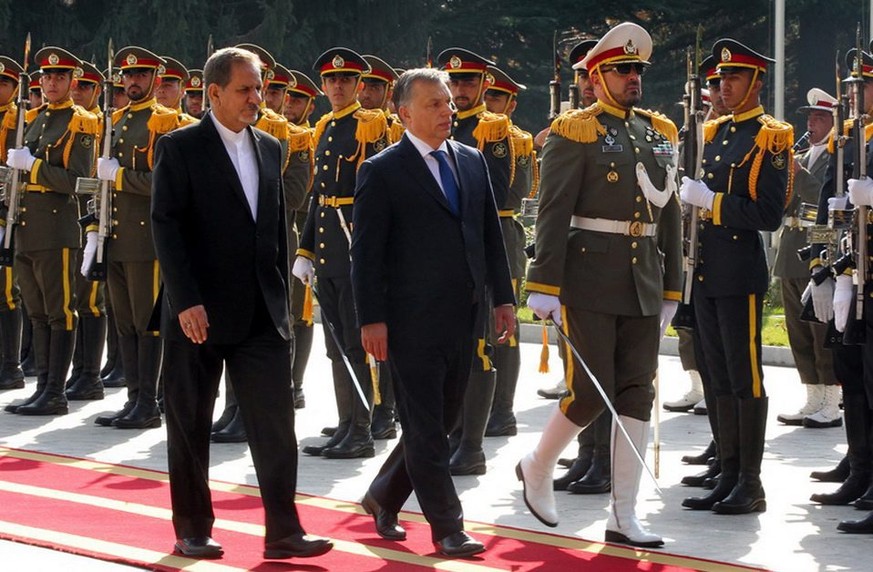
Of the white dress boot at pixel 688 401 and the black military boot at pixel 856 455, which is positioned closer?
the black military boot at pixel 856 455

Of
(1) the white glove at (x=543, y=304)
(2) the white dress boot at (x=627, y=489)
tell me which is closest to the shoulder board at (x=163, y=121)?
(1) the white glove at (x=543, y=304)

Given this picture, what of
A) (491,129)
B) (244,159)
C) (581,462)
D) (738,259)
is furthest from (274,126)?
(244,159)

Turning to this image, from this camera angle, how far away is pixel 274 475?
7480 millimetres

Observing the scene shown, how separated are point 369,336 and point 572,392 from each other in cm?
103

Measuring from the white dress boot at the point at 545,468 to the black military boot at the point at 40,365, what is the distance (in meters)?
5.03

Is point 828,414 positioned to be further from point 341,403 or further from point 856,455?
point 341,403

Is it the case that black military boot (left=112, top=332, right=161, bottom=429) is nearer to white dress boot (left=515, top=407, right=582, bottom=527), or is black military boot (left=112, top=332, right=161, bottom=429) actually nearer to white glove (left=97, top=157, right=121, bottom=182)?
white glove (left=97, top=157, right=121, bottom=182)

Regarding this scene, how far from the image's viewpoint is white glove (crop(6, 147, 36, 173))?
40.1 feet

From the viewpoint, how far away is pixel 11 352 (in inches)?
529

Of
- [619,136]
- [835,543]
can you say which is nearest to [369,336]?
[619,136]

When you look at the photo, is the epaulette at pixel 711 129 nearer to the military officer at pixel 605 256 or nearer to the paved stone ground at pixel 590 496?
the military officer at pixel 605 256

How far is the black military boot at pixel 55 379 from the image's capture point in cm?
1206

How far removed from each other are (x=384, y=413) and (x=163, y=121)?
2254 millimetres

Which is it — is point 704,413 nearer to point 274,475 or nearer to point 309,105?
point 309,105
